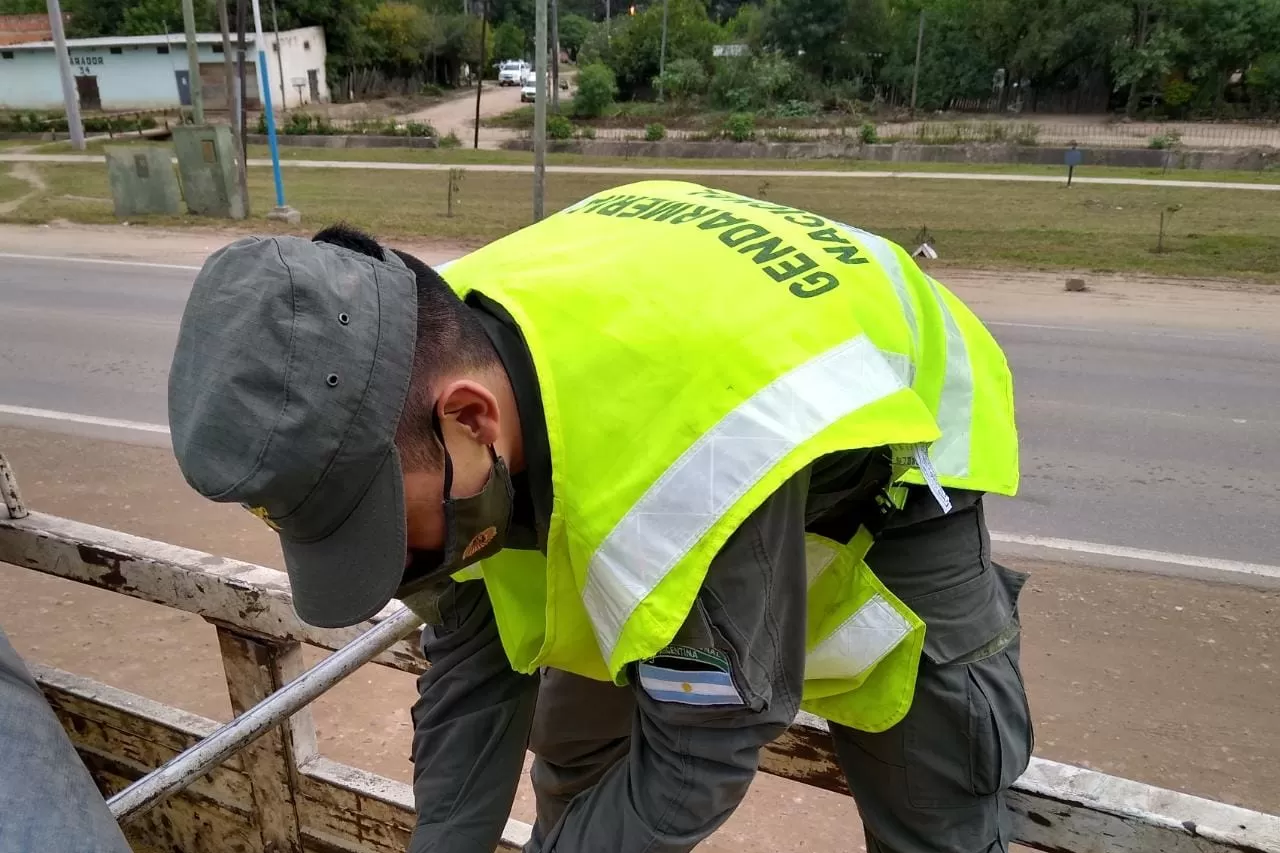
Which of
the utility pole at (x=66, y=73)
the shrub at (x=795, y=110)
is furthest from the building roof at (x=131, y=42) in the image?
the shrub at (x=795, y=110)

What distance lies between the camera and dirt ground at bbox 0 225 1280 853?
3246mm

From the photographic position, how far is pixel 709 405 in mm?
1243

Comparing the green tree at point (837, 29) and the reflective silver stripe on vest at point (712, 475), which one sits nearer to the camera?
the reflective silver stripe on vest at point (712, 475)

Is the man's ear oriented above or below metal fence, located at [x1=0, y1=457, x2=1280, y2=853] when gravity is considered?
above

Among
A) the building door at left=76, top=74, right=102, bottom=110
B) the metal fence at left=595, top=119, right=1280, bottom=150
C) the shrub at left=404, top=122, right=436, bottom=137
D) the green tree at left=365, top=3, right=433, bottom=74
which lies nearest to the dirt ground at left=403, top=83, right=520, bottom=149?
the shrub at left=404, top=122, right=436, bottom=137

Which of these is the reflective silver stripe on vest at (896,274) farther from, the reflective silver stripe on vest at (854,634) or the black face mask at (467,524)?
the black face mask at (467,524)

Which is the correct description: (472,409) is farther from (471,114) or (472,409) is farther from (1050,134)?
(471,114)

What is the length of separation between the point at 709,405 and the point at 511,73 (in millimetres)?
57876

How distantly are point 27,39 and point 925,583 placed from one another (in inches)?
2094

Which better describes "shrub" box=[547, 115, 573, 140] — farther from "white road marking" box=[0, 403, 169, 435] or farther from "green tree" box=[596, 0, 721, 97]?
"white road marking" box=[0, 403, 169, 435]

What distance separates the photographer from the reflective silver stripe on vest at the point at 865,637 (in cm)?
148

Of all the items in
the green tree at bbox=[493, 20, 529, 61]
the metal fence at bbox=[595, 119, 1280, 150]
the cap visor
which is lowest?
the metal fence at bbox=[595, 119, 1280, 150]

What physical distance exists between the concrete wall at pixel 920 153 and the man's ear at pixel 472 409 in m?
26.9

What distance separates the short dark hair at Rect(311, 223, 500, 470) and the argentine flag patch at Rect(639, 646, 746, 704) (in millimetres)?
365
